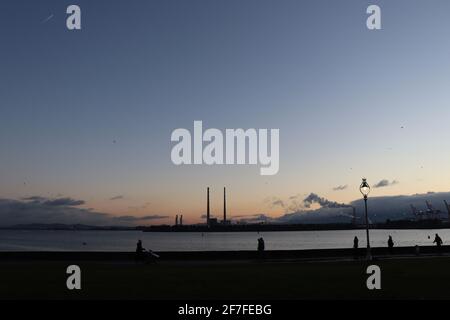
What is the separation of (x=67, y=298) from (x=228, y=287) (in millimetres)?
5578

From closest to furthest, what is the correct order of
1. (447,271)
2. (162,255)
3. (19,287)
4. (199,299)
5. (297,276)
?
(199,299) → (19,287) → (297,276) → (447,271) → (162,255)

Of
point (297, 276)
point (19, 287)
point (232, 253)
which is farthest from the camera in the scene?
point (232, 253)

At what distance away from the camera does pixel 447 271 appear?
22734 millimetres

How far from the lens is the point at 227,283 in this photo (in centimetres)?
1900

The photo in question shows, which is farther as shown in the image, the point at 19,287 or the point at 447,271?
the point at 447,271

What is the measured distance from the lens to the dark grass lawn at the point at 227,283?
1616cm

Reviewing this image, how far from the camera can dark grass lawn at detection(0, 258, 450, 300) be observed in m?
16.2

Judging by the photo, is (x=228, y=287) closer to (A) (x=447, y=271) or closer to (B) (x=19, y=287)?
(B) (x=19, y=287)
